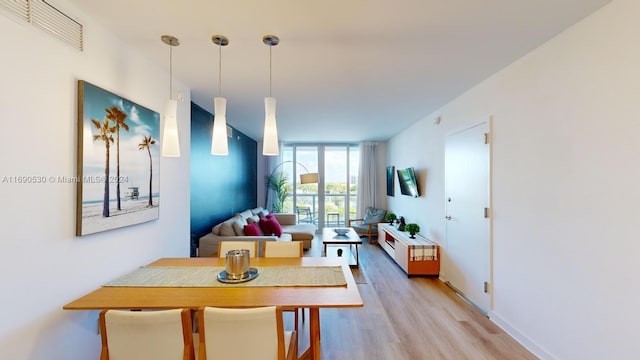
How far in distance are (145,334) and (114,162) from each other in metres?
1.21

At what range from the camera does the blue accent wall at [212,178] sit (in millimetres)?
3750

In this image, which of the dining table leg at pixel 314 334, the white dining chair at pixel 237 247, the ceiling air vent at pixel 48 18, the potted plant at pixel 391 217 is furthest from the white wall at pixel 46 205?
the potted plant at pixel 391 217

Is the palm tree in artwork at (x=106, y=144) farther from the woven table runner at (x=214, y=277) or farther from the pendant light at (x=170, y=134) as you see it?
the woven table runner at (x=214, y=277)

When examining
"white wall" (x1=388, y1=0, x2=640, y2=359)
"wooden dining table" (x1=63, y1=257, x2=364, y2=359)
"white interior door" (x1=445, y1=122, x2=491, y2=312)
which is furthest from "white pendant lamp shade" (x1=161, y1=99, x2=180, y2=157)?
"white interior door" (x1=445, y1=122, x2=491, y2=312)

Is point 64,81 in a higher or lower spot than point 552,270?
higher

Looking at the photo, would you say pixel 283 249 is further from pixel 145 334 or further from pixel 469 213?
pixel 469 213

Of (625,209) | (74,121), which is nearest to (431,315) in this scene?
(625,209)

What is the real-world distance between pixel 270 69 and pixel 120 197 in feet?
5.31

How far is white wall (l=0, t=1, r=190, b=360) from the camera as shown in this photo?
1342mm

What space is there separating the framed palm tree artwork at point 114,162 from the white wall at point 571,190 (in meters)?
3.20

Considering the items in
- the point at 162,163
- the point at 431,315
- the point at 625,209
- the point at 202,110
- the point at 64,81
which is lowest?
the point at 431,315

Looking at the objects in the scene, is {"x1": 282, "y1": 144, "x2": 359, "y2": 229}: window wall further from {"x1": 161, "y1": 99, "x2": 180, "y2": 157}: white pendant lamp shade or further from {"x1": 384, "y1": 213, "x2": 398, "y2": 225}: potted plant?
{"x1": 161, "y1": 99, "x2": 180, "y2": 157}: white pendant lamp shade

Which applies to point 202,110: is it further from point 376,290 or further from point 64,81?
point 376,290

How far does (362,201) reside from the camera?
24.0 feet
